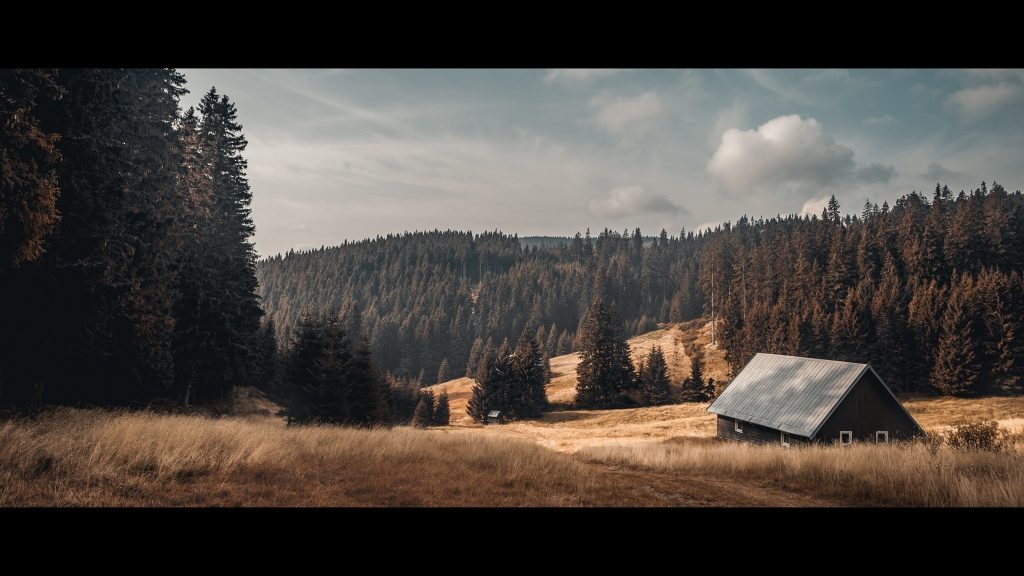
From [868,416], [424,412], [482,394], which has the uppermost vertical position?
[868,416]

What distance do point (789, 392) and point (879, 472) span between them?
82.4 ft

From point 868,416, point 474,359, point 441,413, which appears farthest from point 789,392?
point 474,359

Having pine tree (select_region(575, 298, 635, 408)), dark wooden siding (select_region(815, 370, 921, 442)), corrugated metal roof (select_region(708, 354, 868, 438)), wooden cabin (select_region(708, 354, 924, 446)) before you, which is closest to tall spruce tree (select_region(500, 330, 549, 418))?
pine tree (select_region(575, 298, 635, 408))

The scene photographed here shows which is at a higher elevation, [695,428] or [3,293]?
[3,293]

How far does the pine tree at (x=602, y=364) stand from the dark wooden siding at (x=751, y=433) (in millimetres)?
32739

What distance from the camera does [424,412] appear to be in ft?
187

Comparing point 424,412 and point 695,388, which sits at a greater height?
point 695,388

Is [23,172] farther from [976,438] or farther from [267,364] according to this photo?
[267,364]

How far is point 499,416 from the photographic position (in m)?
63.0

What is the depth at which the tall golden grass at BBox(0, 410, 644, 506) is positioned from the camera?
626 cm

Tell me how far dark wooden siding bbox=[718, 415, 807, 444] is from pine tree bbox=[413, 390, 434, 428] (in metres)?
33.1
